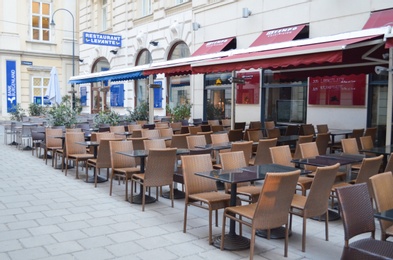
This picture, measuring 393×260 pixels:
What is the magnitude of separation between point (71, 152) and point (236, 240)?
5.33 meters

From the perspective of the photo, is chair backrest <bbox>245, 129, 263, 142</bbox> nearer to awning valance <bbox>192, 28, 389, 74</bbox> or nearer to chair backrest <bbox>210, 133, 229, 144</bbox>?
chair backrest <bbox>210, 133, 229, 144</bbox>

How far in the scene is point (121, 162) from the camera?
7.11 m

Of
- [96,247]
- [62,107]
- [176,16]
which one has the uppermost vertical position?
[176,16]

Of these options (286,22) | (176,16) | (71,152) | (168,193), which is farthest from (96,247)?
(176,16)

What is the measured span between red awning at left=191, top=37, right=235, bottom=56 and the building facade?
12.0 metres

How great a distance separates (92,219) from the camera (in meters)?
5.55

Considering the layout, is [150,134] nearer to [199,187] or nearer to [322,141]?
[322,141]

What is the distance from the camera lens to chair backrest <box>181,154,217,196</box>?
16.3 feet

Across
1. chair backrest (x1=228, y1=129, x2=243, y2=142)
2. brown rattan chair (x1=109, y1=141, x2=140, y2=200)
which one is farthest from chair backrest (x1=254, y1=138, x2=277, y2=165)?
brown rattan chair (x1=109, y1=141, x2=140, y2=200)

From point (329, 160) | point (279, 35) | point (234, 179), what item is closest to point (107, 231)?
point (234, 179)

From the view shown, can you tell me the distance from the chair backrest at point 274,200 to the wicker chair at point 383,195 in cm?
73

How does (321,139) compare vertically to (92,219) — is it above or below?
above

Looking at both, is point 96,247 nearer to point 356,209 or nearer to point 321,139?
point 356,209

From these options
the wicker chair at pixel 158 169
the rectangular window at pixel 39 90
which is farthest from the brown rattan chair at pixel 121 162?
the rectangular window at pixel 39 90
